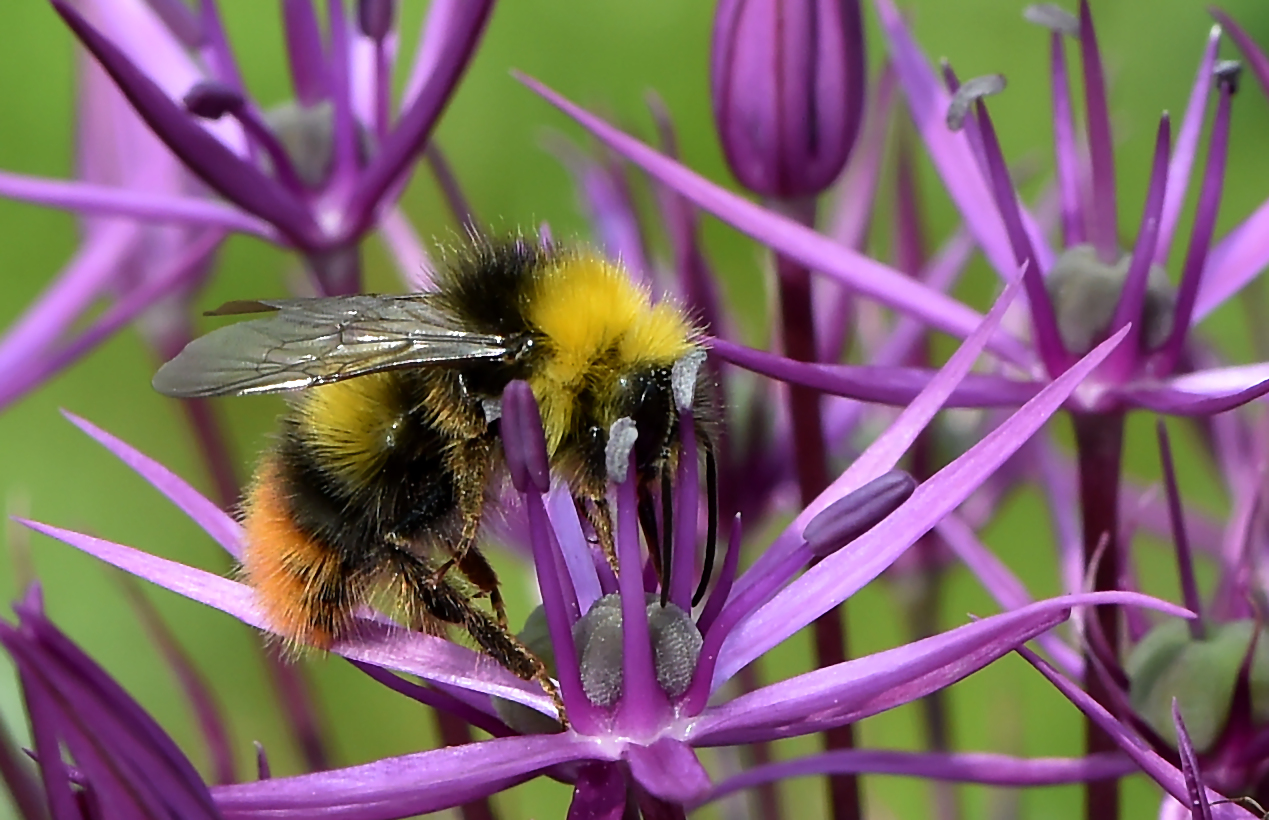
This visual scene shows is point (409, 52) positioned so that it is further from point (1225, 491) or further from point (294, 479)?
point (294, 479)

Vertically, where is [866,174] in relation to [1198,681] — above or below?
above

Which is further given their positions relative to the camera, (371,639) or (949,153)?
(949,153)

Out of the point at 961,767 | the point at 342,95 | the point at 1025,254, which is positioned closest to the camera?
the point at 961,767

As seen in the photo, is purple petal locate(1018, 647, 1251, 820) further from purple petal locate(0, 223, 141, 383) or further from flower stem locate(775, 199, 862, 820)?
purple petal locate(0, 223, 141, 383)

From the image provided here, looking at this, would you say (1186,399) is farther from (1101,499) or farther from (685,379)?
(685,379)

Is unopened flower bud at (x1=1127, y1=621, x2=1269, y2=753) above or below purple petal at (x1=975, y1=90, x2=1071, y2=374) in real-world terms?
below

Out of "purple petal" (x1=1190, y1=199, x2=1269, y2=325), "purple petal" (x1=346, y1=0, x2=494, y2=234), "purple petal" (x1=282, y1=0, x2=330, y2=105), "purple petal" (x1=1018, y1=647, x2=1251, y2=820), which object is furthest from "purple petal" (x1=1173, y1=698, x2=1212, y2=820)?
"purple petal" (x1=282, y1=0, x2=330, y2=105)

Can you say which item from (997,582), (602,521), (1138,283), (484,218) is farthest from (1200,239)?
(484,218)

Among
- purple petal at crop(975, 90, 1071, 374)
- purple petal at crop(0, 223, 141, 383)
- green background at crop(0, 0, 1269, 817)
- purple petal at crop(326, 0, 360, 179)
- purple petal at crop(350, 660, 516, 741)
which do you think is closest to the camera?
purple petal at crop(350, 660, 516, 741)
